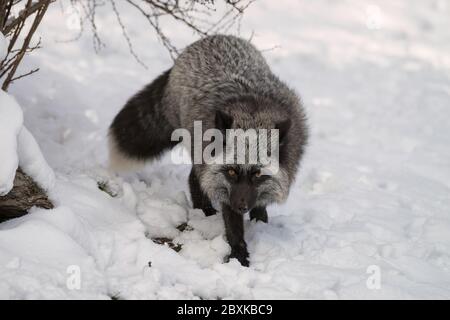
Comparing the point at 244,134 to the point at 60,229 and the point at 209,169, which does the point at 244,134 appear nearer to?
the point at 209,169

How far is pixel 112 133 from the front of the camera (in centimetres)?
648

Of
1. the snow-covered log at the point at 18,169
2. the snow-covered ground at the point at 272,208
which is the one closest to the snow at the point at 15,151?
the snow-covered log at the point at 18,169

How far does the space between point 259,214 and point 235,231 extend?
0.64 metres

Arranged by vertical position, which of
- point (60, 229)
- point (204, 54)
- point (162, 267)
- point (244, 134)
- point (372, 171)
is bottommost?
point (372, 171)

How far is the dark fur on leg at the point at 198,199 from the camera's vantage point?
5.83 m

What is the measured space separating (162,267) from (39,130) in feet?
11.3

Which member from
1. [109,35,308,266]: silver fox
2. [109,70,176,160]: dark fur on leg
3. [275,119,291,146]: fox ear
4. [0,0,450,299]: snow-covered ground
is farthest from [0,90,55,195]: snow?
[275,119,291,146]: fox ear

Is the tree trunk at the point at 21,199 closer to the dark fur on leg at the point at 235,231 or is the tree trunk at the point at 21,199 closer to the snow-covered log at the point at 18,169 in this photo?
the snow-covered log at the point at 18,169

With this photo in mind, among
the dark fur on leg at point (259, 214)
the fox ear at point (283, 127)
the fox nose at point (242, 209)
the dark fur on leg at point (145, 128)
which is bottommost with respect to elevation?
the dark fur on leg at point (259, 214)

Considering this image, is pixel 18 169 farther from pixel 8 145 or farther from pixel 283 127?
pixel 283 127

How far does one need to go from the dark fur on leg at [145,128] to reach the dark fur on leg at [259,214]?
142 centimetres

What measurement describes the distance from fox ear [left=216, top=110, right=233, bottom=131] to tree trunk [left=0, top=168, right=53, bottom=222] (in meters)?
1.63

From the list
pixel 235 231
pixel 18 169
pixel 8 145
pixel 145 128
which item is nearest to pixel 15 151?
pixel 8 145
